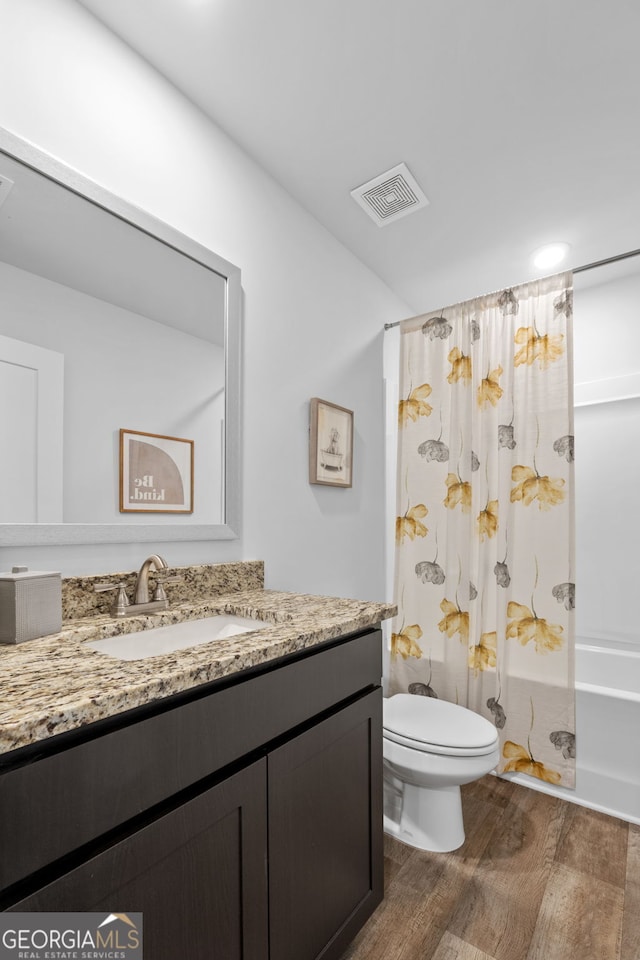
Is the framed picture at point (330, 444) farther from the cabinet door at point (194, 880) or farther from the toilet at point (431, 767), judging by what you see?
the cabinet door at point (194, 880)

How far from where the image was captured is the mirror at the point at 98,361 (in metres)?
1.06

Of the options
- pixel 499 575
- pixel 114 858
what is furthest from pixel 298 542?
pixel 114 858

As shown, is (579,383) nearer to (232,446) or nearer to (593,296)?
(593,296)

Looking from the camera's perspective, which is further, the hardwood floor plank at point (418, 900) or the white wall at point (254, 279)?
the hardwood floor plank at point (418, 900)

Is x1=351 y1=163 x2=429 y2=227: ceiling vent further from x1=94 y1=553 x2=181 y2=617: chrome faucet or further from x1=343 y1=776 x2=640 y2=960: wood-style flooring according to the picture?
x1=343 y1=776 x2=640 y2=960: wood-style flooring

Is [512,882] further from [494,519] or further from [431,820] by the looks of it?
[494,519]

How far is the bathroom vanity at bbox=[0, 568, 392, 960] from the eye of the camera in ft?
2.02

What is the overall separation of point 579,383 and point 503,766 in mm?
2017

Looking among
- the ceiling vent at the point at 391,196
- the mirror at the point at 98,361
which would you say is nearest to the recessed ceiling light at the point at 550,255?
the ceiling vent at the point at 391,196

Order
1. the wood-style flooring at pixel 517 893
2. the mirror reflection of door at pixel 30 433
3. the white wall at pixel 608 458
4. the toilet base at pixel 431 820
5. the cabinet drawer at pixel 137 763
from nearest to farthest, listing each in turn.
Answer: the cabinet drawer at pixel 137 763, the mirror reflection of door at pixel 30 433, the wood-style flooring at pixel 517 893, the toilet base at pixel 431 820, the white wall at pixel 608 458

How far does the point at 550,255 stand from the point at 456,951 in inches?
104

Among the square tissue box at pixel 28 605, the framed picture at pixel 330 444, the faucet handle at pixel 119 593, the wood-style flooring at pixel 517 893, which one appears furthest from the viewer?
the framed picture at pixel 330 444

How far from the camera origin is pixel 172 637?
1174 mm

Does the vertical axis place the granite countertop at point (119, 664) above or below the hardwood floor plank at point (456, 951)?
above
